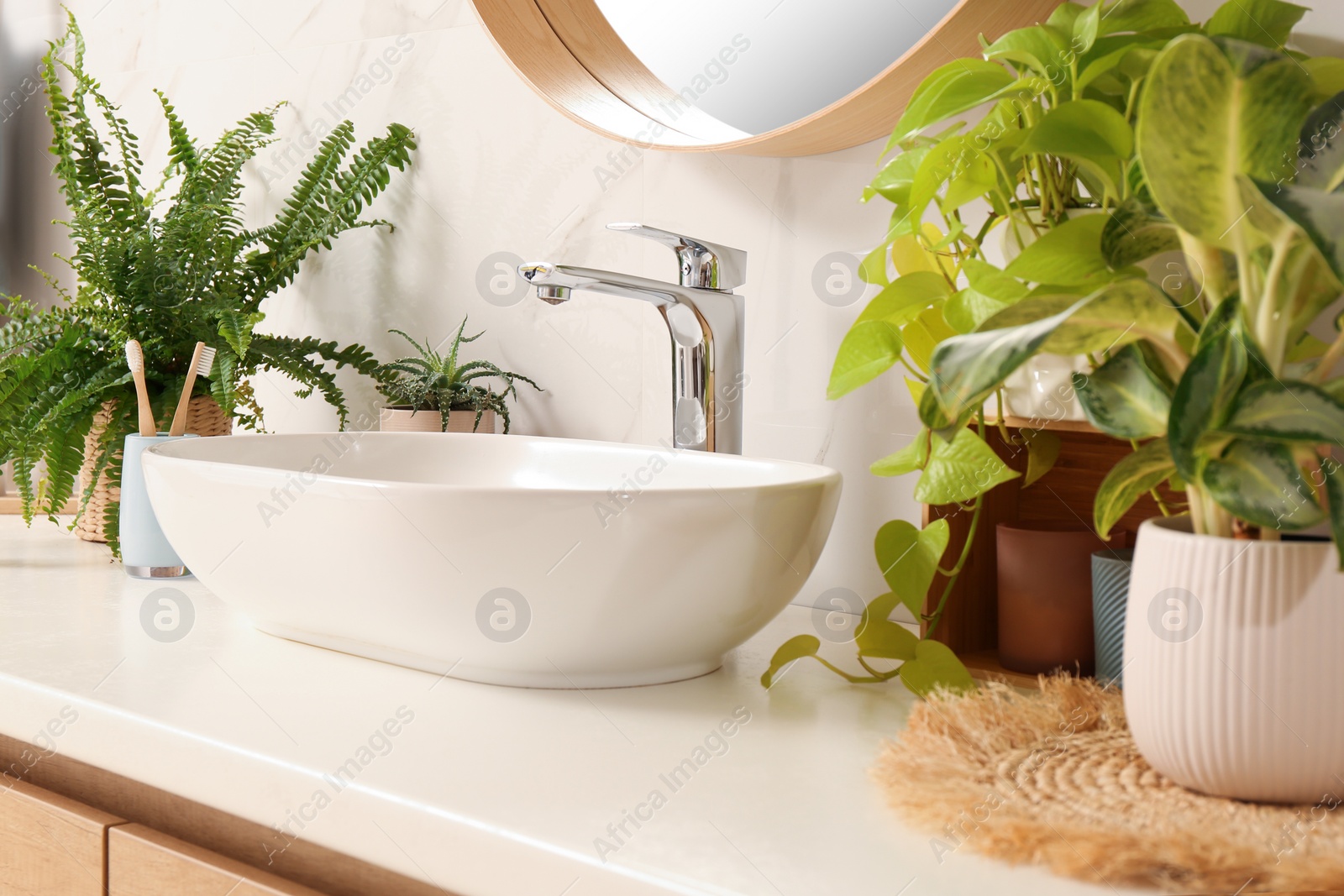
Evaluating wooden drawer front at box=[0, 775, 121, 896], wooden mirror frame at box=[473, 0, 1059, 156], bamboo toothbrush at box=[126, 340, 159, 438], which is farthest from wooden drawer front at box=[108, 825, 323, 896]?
wooden mirror frame at box=[473, 0, 1059, 156]

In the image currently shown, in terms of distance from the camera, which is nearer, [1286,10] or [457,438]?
[1286,10]

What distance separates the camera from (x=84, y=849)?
1.94ft

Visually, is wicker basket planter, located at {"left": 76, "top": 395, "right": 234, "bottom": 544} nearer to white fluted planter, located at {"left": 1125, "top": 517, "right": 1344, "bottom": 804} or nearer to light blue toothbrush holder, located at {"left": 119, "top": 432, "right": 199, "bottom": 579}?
light blue toothbrush holder, located at {"left": 119, "top": 432, "right": 199, "bottom": 579}

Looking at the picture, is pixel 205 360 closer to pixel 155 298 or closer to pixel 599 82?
pixel 155 298

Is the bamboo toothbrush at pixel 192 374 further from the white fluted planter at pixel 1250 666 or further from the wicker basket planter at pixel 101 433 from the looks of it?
the white fluted planter at pixel 1250 666

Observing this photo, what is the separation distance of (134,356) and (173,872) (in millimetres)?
572

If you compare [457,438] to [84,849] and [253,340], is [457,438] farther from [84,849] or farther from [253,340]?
[84,849]

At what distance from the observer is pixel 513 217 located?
1.16m

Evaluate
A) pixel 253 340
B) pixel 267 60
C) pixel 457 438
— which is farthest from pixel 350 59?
pixel 457 438

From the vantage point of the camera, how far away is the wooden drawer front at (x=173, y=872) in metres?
0.52

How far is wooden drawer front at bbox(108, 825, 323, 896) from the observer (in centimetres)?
52

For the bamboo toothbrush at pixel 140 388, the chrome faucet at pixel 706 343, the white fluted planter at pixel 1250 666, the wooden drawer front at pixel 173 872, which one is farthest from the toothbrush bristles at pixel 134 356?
the white fluted planter at pixel 1250 666

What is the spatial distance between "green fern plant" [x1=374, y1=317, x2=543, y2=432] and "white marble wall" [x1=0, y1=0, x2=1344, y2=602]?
0.03 metres

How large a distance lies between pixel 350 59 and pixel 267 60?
0.50 ft
